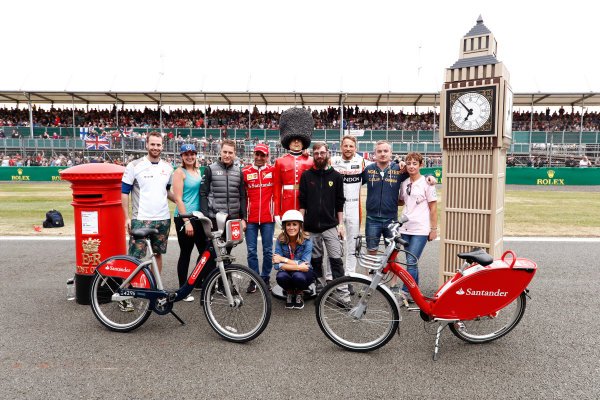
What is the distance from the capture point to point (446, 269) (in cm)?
486

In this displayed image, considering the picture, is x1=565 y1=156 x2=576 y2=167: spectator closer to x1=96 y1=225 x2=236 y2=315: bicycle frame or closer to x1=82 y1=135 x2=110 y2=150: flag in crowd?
x1=96 y1=225 x2=236 y2=315: bicycle frame

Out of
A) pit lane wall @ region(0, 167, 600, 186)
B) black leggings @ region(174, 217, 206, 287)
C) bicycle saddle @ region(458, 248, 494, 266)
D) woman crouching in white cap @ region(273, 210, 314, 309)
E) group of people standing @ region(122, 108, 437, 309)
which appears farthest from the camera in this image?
pit lane wall @ region(0, 167, 600, 186)

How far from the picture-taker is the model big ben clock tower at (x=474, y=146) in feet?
14.7

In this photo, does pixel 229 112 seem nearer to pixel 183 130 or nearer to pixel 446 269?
pixel 183 130

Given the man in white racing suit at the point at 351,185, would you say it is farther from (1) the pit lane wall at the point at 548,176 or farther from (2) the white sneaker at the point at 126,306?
(1) the pit lane wall at the point at 548,176

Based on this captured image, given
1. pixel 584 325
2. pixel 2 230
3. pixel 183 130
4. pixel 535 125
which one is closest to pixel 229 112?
pixel 183 130

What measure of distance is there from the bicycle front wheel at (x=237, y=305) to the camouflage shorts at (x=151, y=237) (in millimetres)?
1215

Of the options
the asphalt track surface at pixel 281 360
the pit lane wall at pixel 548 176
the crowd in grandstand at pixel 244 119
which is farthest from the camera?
the crowd in grandstand at pixel 244 119

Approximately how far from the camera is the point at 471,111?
4.60 metres

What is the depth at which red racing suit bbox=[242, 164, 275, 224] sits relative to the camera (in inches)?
202

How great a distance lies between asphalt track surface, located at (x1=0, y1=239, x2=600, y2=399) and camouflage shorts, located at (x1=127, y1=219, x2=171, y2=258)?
2.37 feet

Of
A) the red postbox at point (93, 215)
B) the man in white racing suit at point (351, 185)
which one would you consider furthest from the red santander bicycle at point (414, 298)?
the red postbox at point (93, 215)

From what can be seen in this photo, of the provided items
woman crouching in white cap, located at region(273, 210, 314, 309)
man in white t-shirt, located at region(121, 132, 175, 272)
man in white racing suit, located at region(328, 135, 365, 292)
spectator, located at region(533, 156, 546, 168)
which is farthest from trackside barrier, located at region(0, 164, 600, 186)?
woman crouching in white cap, located at region(273, 210, 314, 309)

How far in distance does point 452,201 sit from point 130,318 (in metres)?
3.74
